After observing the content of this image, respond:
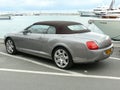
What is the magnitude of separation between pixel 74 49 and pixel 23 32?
2384 millimetres

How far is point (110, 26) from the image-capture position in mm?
12523

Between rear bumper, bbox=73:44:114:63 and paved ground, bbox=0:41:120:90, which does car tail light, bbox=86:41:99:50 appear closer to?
rear bumper, bbox=73:44:114:63

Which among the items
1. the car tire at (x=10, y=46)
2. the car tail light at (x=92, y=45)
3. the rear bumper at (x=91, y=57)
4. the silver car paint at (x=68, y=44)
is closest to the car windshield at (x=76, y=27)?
the silver car paint at (x=68, y=44)

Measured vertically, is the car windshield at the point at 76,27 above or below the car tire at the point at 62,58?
above

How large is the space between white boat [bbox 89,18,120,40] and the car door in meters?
6.11

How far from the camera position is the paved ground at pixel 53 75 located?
4.44 meters

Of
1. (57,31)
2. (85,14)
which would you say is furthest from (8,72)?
(85,14)

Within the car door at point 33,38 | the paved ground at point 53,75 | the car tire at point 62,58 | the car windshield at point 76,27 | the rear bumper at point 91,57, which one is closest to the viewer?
the paved ground at point 53,75

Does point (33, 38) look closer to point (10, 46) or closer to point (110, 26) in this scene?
point (10, 46)

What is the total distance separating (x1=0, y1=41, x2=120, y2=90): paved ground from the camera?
444 cm

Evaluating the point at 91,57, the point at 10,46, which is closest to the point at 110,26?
the point at 10,46

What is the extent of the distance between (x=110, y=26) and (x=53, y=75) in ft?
27.3

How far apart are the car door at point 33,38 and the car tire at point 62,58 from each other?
0.73 m

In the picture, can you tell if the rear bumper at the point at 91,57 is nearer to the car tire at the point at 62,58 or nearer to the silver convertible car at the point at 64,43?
the silver convertible car at the point at 64,43
